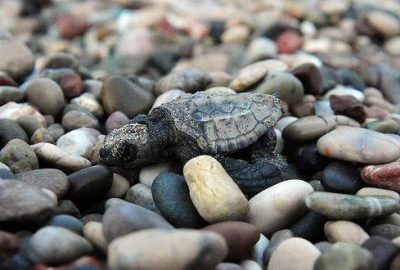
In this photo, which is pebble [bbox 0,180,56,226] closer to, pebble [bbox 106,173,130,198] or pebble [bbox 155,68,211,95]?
pebble [bbox 106,173,130,198]

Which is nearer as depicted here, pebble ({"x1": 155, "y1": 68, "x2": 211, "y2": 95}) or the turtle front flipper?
the turtle front flipper

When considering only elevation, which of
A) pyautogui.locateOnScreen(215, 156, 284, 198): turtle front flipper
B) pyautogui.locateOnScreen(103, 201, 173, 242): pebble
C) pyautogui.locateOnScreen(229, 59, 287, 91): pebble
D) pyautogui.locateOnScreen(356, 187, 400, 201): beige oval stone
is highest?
pyautogui.locateOnScreen(229, 59, 287, 91): pebble

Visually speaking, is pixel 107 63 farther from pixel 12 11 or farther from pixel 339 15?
pixel 339 15

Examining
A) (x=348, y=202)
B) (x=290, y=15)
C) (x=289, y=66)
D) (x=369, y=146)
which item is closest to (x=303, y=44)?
(x=290, y=15)

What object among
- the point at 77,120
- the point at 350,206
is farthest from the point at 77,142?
the point at 350,206

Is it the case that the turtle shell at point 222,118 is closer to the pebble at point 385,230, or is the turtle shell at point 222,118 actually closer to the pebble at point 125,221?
the pebble at point 125,221

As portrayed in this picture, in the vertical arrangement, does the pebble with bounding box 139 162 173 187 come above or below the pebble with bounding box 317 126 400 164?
below

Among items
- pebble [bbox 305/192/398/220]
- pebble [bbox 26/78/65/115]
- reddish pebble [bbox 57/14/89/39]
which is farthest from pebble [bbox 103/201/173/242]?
reddish pebble [bbox 57/14/89/39]
